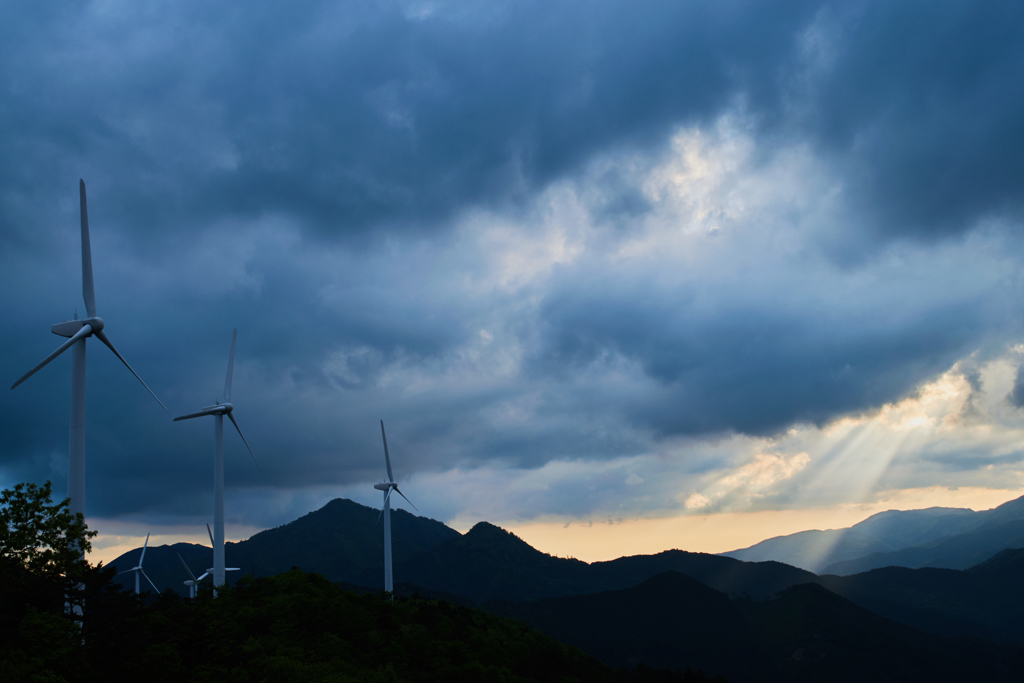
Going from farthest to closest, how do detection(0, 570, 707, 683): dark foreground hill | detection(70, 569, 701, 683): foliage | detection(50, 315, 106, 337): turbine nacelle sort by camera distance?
detection(50, 315, 106, 337): turbine nacelle → detection(70, 569, 701, 683): foliage → detection(0, 570, 707, 683): dark foreground hill

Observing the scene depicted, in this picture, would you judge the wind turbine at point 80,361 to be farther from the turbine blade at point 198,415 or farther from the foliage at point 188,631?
the turbine blade at point 198,415

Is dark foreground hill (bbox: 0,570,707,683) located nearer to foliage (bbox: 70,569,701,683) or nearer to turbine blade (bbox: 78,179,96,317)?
foliage (bbox: 70,569,701,683)

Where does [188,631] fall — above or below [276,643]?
above

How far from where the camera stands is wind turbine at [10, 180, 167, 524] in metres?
52.4

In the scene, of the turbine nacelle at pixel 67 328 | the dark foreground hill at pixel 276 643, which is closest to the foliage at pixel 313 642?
the dark foreground hill at pixel 276 643

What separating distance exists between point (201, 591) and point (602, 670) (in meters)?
69.3

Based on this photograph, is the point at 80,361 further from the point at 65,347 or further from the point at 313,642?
the point at 313,642

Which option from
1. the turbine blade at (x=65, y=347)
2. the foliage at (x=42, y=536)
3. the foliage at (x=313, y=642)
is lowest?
the foliage at (x=313, y=642)

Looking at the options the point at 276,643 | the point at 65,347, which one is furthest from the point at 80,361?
the point at 276,643

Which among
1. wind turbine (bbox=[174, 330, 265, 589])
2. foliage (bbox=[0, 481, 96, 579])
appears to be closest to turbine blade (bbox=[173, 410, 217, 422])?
wind turbine (bbox=[174, 330, 265, 589])

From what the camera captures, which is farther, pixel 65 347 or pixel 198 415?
pixel 198 415

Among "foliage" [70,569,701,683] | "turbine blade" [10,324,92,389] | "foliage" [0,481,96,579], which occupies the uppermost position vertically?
"turbine blade" [10,324,92,389]

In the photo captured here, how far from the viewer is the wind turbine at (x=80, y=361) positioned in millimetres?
52438

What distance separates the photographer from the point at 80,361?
187 ft
